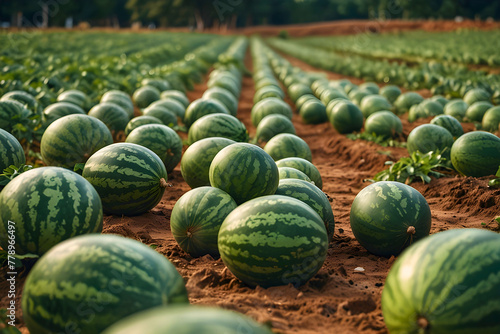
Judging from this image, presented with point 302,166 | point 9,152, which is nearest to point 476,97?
point 302,166

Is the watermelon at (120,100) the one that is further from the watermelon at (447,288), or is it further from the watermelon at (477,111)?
the watermelon at (447,288)

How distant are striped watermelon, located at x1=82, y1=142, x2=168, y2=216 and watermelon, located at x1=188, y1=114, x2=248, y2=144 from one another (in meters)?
1.88

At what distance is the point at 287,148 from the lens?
5.64 meters

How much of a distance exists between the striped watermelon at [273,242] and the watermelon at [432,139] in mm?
4097

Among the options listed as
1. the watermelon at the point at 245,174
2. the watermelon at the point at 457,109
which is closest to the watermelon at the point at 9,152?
the watermelon at the point at 245,174

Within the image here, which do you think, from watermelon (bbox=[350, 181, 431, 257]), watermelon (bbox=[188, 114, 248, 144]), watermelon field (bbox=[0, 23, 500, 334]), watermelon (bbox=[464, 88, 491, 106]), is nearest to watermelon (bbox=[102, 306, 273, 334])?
watermelon field (bbox=[0, 23, 500, 334])

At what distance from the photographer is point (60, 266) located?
86.2 inches

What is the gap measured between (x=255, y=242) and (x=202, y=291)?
1.74 ft

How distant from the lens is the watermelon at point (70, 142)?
473cm

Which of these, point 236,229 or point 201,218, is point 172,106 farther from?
point 236,229

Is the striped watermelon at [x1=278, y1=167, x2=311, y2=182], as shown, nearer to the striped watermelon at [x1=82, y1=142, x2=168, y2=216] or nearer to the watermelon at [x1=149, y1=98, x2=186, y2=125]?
the striped watermelon at [x1=82, y1=142, x2=168, y2=216]

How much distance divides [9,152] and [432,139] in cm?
526

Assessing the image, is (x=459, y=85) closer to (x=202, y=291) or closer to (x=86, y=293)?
(x=202, y=291)

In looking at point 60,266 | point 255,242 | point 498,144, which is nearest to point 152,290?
point 60,266
